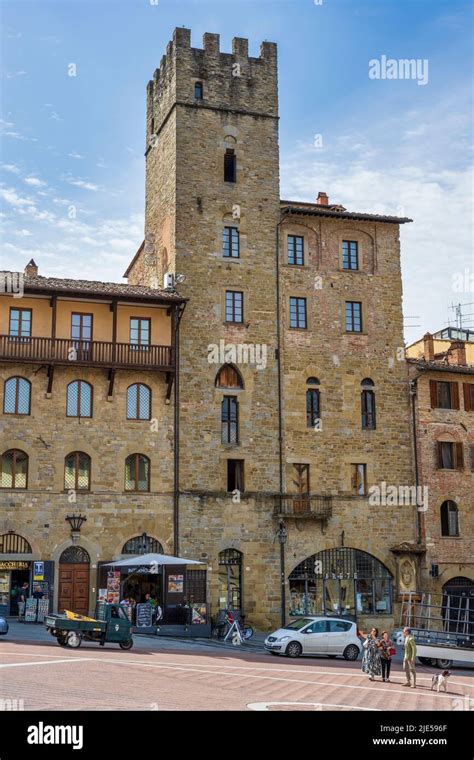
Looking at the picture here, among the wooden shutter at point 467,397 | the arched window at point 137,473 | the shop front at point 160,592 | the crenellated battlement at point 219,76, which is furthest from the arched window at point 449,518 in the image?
the crenellated battlement at point 219,76

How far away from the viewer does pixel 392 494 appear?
4044cm

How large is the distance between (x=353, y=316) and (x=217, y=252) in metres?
6.76

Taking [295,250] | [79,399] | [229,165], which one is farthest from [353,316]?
[79,399]

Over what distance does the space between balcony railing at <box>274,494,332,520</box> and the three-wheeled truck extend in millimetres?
13210

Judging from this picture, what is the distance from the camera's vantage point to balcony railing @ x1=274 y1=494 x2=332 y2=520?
3844 centimetres

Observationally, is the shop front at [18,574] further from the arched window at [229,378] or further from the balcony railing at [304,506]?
the arched window at [229,378]

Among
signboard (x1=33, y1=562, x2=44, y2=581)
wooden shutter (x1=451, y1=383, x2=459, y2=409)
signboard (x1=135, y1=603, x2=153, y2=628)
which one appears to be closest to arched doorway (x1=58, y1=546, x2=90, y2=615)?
signboard (x1=33, y1=562, x2=44, y2=581)

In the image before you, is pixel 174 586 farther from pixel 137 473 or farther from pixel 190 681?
pixel 190 681

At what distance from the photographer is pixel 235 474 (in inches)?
1517

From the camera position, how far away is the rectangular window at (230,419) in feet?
127

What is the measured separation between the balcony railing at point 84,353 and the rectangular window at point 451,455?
509 inches
